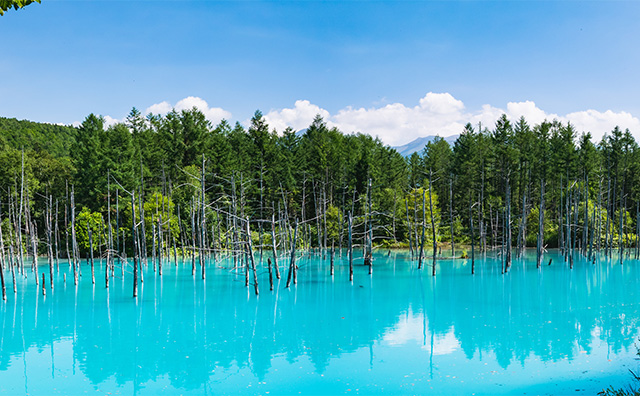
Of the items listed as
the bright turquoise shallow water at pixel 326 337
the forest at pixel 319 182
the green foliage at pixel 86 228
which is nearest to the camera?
the bright turquoise shallow water at pixel 326 337

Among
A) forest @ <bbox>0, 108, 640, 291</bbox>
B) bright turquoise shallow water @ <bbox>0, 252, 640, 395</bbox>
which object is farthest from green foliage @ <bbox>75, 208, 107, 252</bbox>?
bright turquoise shallow water @ <bbox>0, 252, 640, 395</bbox>

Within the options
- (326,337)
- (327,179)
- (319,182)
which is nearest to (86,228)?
(319,182)

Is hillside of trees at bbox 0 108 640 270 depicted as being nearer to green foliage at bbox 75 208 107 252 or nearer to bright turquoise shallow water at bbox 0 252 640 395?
green foliage at bbox 75 208 107 252

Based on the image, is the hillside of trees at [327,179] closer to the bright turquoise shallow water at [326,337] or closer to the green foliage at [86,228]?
the green foliage at [86,228]

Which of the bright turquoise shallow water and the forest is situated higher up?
the forest

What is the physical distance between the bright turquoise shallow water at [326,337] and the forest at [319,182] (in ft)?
44.9

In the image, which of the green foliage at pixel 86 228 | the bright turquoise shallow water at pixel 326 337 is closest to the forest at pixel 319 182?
the green foliage at pixel 86 228

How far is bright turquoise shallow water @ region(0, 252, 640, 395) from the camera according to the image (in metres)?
12.1

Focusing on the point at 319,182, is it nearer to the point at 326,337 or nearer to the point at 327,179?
the point at 327,179

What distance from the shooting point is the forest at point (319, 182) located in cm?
4059

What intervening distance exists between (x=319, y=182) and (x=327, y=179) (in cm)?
120

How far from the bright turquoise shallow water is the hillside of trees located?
48.2 feet

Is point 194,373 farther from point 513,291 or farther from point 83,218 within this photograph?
point 83,218

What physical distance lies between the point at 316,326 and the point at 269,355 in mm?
3634
